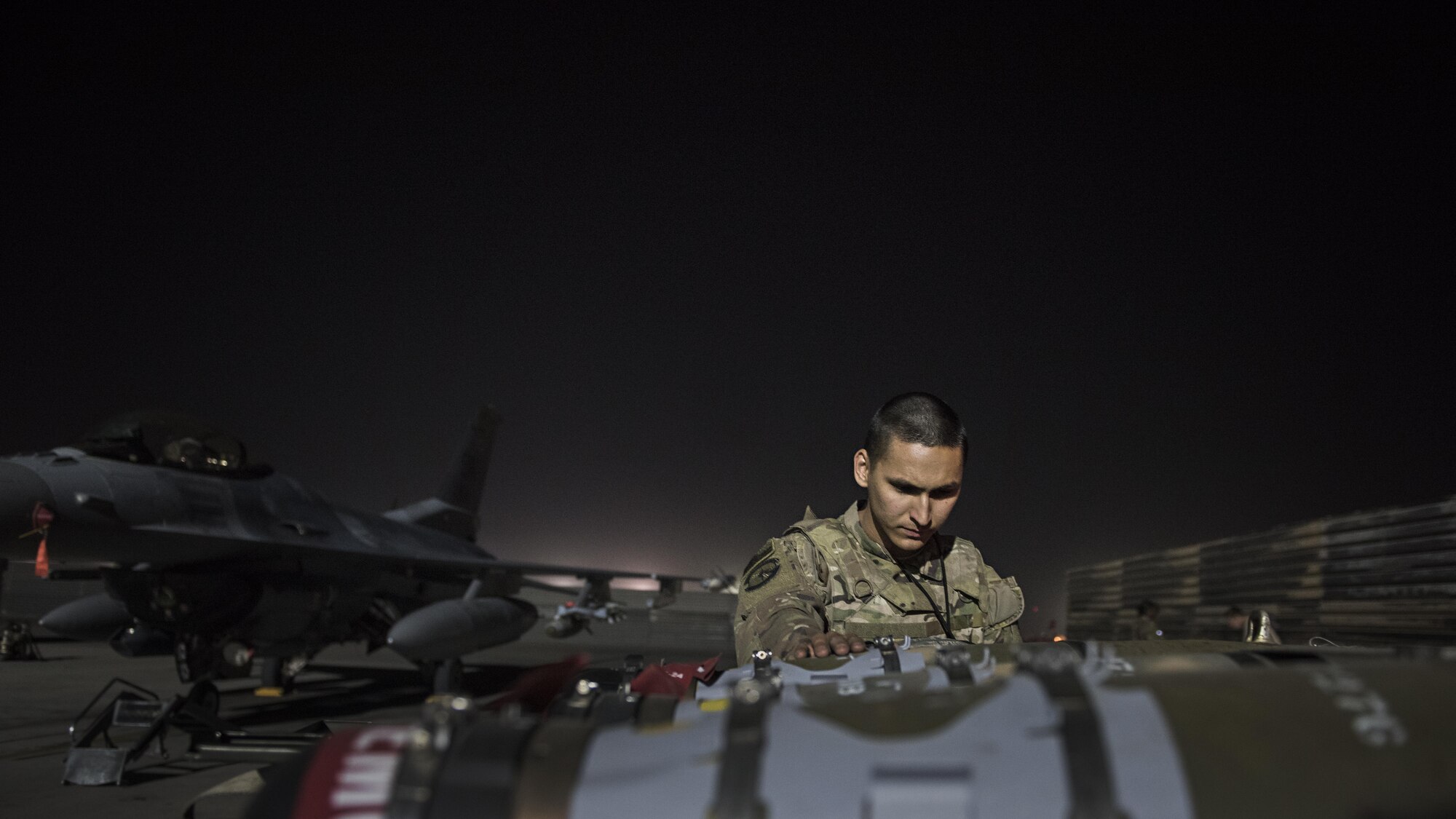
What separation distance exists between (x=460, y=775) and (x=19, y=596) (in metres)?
29.4

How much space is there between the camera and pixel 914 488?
2.88 meters

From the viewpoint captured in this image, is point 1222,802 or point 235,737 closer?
point 1222,802

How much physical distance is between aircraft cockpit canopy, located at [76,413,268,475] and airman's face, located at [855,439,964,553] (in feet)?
26.8

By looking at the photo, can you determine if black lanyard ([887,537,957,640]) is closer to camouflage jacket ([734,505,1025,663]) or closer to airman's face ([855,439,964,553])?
camouflage jacket ([734,505,1025,663])

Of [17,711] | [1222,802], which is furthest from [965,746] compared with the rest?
[17,711]

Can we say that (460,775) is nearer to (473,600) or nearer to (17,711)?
(17,711)

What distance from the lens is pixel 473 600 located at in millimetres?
11391

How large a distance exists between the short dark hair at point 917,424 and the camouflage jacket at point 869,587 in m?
0.43

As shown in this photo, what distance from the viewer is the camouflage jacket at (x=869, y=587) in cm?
291

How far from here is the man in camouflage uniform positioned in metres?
2.83

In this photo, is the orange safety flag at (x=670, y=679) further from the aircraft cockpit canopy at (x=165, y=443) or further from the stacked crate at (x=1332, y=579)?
the aircraft cockpit canopy at (x=165, y=443)

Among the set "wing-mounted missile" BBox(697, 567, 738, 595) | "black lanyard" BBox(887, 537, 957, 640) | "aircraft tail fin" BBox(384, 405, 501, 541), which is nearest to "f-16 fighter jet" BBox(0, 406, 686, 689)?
"aircraft tail fin" BBox(384, 405, 501, 541)

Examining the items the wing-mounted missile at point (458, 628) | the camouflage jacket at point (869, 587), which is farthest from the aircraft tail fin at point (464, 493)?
the camouflage jacket at point (869, 587)

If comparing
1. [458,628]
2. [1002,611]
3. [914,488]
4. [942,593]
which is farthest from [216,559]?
[914,488]
